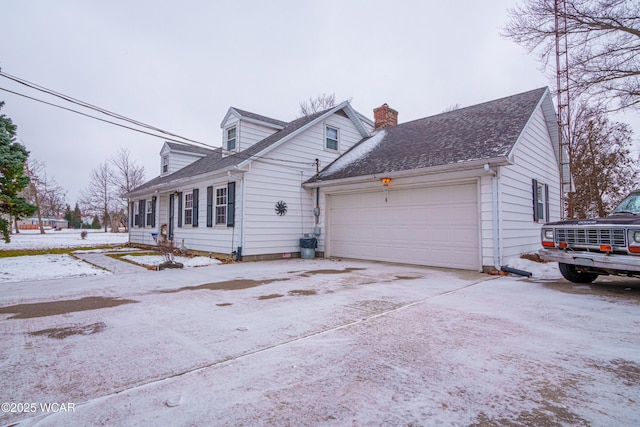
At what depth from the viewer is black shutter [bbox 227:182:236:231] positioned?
32.7 ft

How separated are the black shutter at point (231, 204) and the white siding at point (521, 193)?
7.22 m

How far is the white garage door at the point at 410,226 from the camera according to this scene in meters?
7.84

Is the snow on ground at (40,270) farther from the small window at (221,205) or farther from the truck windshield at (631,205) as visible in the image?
the truck windshield at (631,205)

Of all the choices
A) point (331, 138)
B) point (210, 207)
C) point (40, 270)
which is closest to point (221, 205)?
point (210, 207)

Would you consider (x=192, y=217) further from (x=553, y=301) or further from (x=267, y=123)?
(x=553, y=301)

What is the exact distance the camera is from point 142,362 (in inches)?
100.0

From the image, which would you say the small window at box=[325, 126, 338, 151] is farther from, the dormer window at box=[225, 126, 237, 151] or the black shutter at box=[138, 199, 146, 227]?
the black shutter at box=[138, 199, 146, 227]

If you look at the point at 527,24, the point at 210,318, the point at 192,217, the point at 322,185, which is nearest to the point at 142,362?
the point at 210,318

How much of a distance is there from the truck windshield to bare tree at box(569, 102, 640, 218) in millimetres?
14420

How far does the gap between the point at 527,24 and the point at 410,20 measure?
408cm

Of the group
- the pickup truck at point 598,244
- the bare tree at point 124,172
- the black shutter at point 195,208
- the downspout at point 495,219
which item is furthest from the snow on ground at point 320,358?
the bare tree at point 124,172

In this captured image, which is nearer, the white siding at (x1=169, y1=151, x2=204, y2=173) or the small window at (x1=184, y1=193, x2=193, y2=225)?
the small window at (x1=184, y1=193, x2=193, y2=225)

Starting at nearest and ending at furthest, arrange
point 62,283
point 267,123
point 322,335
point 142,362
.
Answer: point 142,362
point 322,335
point 62,283
point 267,123

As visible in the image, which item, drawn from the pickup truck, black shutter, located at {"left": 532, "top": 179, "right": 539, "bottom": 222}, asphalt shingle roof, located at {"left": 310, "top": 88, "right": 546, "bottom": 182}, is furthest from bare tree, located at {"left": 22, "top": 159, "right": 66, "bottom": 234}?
the pickup truck
